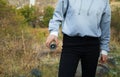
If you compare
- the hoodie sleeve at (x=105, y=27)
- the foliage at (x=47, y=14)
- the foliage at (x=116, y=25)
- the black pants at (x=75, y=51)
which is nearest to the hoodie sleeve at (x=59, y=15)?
the black pants at (x=75, y=51)

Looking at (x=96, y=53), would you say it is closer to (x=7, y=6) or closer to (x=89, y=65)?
(x=89, y=65)

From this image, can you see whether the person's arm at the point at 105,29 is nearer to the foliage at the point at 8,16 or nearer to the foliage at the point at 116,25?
the foliage at the point at 8,16

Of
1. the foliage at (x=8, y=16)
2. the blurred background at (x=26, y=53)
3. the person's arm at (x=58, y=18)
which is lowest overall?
the blurred background at (x=26, y=53)

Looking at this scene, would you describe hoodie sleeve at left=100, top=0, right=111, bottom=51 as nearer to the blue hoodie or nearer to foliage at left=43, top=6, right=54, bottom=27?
the blue hoodie

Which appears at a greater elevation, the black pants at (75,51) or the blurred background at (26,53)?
the black pants at (75,51)

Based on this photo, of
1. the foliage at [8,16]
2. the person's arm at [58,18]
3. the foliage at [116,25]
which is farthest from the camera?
the foliage at [116,25]

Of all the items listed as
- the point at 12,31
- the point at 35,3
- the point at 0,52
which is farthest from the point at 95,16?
the point at 35,3

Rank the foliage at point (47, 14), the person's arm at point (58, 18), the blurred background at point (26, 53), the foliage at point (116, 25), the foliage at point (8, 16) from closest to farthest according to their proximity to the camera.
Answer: the person's arm at point (58, 18) → the blurred background at point (26, 53) → the foliage at point (8, 16) → the foliage at point (116, 25) → the foliage at point (47, 14)

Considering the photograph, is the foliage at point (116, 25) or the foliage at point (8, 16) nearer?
the foliage at point (8, 16)

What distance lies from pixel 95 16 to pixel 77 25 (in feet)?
0.58

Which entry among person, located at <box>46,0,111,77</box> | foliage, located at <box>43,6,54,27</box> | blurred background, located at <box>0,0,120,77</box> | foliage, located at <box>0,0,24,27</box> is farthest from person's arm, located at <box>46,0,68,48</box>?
foliage, located at <box>43,6,54,27</box>

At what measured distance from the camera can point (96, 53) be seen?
3.41 m

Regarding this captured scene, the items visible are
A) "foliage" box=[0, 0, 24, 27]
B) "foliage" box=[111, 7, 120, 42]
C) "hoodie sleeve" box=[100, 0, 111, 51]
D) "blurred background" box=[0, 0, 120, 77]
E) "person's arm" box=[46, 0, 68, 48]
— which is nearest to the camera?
"person's arm" box=[46, 0, 68, 48]

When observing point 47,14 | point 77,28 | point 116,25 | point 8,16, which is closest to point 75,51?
point 77,28
